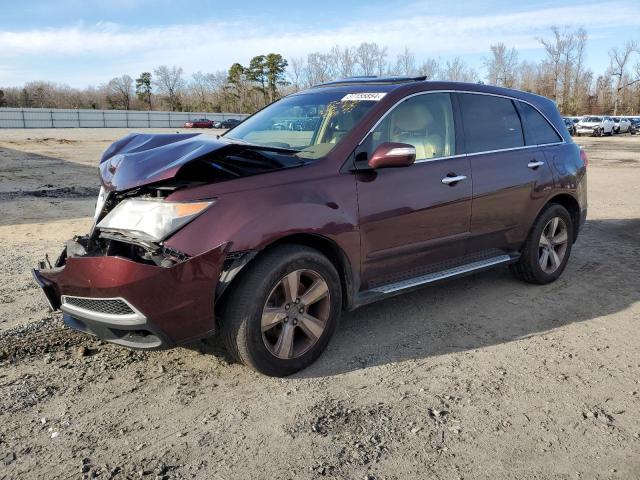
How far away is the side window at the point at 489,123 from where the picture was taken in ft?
15.1

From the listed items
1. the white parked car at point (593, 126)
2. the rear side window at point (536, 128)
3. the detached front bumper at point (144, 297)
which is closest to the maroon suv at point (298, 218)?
the detached front bumper at point (144, 297)

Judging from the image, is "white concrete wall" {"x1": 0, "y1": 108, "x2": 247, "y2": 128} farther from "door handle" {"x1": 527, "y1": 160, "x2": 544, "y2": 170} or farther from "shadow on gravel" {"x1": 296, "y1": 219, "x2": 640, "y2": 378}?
"door handle" {"x1": 527, "y1": 160, "x2": 544, "y2": 170}

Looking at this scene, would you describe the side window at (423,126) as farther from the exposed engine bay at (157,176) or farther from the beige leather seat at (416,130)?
→ the exposed engine bay at (157,176)

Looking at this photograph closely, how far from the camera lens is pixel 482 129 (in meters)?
4.73

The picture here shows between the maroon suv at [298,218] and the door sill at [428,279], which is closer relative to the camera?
the maroon suv at [298,218]

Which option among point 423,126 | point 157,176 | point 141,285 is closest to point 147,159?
point 157,176

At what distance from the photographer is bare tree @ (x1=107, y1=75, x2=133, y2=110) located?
96.3 m

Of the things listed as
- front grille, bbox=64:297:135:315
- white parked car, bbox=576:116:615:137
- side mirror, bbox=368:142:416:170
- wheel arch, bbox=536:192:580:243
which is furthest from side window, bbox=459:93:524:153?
white parked car, bbox=576:116:615:137

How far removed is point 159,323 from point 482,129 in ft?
10.5

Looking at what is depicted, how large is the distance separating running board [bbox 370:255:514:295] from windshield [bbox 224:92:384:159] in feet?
3.61

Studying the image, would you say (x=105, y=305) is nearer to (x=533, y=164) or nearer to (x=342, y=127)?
(x=342, y=127)

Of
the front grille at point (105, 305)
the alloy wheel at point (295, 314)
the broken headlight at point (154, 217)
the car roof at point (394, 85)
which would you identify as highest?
the car roof at point (394, 85)

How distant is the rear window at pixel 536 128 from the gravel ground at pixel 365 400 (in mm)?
1534

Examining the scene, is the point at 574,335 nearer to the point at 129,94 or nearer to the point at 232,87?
the point at 232,87
